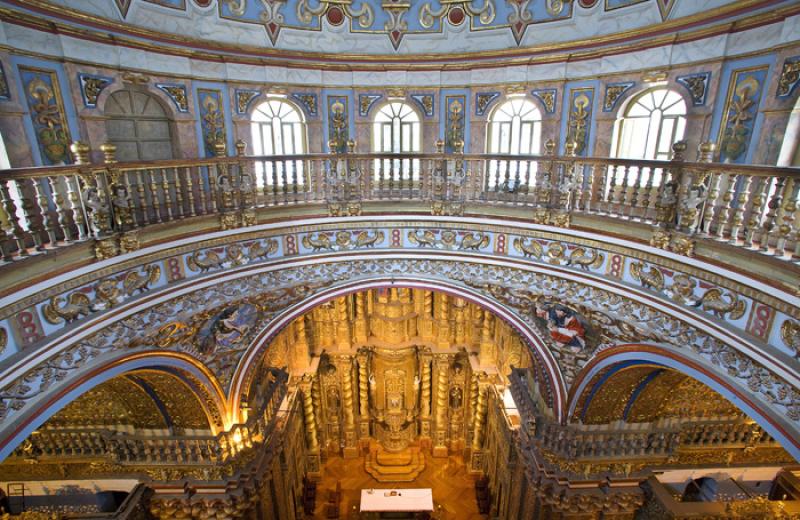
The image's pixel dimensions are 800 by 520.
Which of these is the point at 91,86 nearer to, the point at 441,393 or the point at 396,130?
the point at 396,130

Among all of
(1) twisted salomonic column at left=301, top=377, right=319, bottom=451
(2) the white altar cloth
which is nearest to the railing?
(1) twisted salomonic column at left=301, top=377, right=319, bottom=451

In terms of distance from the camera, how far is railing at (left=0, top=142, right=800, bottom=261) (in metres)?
4.06

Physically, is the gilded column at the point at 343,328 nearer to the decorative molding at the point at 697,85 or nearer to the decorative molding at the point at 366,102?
the decorative molding at the point at 366,102

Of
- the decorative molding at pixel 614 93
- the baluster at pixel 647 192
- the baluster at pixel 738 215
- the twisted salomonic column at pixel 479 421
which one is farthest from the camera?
the twisted salomonic column at pixel 479 421

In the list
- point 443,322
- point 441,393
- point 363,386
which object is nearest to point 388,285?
point 443,322

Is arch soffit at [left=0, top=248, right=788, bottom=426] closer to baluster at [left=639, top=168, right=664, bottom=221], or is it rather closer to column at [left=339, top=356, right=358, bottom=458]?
baluster at [left=639, top=168, right=664, bottom=221]

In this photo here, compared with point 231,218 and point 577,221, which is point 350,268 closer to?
point 231,218

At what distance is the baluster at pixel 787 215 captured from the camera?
378 cm

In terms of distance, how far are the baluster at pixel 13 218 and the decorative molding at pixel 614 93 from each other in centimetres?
882

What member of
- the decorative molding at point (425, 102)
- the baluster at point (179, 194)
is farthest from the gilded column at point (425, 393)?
the baluster at point (179, 194)

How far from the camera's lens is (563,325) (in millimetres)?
6828

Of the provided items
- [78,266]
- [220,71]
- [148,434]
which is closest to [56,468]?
[148,434]

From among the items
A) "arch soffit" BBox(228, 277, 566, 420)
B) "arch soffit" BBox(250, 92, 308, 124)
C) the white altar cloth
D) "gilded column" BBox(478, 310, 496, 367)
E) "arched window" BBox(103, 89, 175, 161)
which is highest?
"arch soffit" BBox(250, 92, 308, 124)

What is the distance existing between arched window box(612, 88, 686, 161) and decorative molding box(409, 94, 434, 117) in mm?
3834
